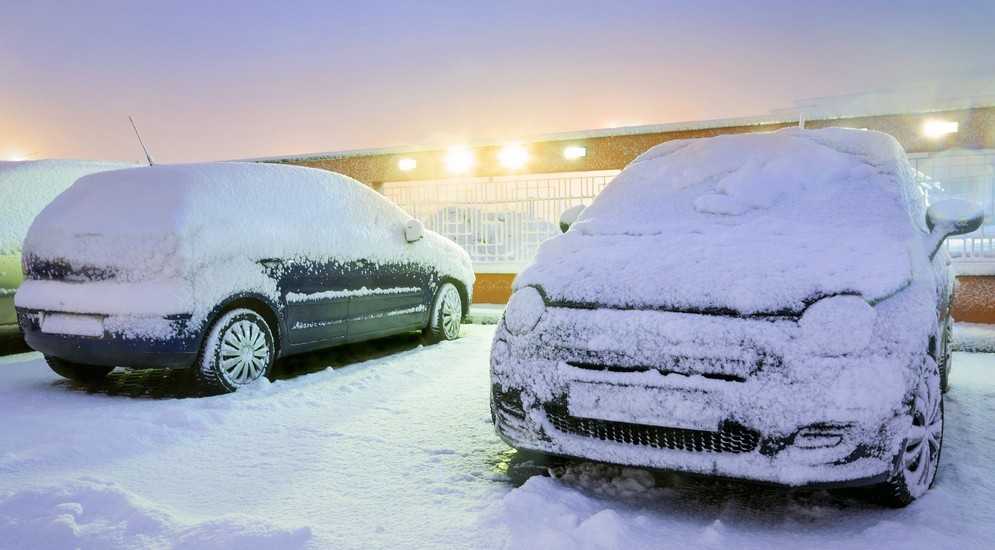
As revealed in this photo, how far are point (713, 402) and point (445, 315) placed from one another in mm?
4597

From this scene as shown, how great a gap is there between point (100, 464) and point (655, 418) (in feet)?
8.39

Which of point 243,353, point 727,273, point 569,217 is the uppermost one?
point 569,217

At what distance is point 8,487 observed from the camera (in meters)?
2.93

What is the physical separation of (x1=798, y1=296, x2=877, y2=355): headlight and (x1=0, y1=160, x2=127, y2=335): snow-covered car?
6349 mm

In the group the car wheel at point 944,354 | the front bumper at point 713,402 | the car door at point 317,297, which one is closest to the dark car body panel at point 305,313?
the car door at point 317,297

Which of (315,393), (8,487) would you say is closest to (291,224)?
(315,393)

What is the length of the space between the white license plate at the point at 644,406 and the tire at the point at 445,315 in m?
4.13

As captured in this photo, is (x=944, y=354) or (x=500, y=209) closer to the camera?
(x=944, y=354)

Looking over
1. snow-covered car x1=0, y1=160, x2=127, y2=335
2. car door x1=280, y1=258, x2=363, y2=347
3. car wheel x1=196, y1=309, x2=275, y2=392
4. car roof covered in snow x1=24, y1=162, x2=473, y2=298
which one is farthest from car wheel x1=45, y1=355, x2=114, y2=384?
car door x1=280, y1=258, x2=363, y2=347

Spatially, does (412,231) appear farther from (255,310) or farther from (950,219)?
(950,219)

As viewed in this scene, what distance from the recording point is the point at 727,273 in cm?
268

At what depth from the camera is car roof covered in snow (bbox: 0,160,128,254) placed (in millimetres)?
6258

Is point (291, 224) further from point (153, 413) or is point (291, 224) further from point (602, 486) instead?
point (602, 486)

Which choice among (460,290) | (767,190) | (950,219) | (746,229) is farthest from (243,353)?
(950,219)
